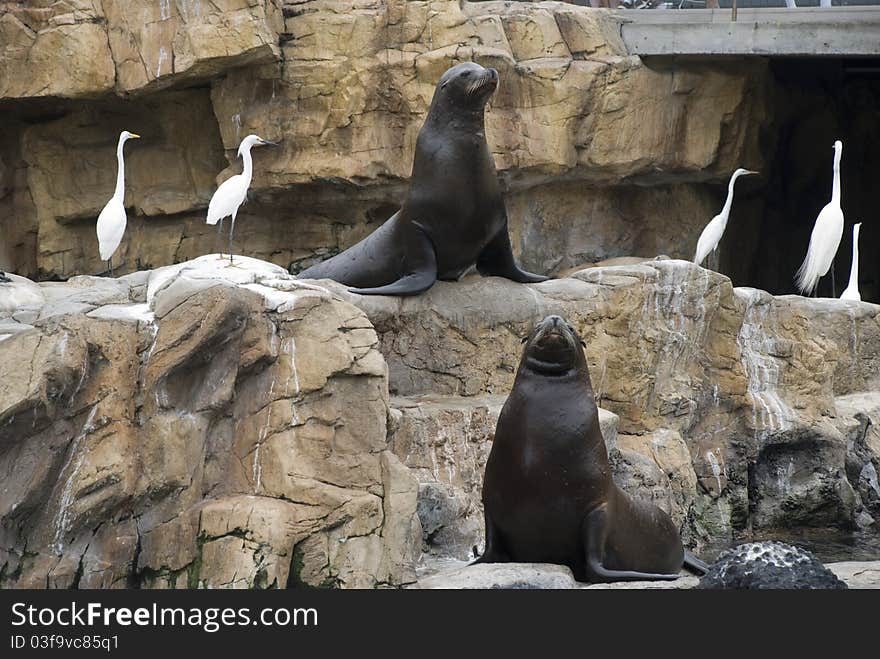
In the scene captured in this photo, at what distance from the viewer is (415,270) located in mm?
8586

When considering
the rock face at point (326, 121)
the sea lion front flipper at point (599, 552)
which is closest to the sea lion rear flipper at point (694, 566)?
the sea lion front flipper at point (599, 552)

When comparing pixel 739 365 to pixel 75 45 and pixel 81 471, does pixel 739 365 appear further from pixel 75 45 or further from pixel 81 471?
pixel 75 45

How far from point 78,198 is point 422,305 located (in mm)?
6927

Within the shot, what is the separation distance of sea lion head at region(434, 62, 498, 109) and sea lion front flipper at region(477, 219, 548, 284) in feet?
2.52

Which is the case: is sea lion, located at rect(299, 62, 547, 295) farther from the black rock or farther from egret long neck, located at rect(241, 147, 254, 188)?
the black rock

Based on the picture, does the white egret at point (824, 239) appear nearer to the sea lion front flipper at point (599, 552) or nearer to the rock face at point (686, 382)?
the rock face at point (686, 382)

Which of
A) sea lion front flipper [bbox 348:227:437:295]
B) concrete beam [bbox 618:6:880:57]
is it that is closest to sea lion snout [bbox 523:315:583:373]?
sea lion front flipper [bbox 348:227:437:295]

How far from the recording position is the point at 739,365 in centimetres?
966

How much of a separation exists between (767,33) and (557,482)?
856 centimetres

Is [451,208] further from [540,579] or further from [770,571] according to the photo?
[770,571]

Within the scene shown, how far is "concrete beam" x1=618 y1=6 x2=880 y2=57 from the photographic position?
44.2ft

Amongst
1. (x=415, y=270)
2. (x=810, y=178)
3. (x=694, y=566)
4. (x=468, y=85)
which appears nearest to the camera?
(x=694, y=566)

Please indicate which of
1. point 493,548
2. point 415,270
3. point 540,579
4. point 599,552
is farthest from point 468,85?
point 540,579

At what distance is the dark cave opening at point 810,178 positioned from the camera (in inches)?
634
